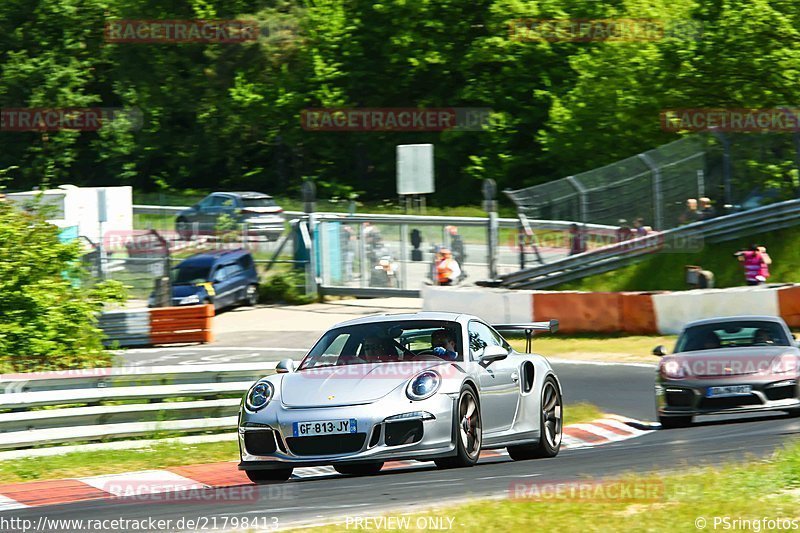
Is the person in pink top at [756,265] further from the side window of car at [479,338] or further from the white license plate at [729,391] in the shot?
the side window of car at [479,338]

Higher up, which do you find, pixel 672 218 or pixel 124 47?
pixel 124 47

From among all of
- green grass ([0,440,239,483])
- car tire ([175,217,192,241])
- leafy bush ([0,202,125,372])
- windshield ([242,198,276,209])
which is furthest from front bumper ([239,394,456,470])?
windshield ([242,198,276,209])

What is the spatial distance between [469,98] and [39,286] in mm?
33321

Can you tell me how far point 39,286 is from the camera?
1474 cm

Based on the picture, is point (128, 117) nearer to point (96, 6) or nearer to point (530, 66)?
point (96, 6)

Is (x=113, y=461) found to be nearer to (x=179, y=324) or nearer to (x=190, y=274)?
(x=179, y=324)

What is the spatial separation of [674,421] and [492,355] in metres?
4.83

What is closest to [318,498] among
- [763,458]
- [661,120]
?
[763,458]

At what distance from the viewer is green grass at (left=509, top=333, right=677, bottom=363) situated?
71.3 feet

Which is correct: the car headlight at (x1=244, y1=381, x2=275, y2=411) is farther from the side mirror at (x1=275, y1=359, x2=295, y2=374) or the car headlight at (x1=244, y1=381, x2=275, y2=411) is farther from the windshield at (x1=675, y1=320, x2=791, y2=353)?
the windshield at (x1=675, y1=320, x2=791, y2=353)

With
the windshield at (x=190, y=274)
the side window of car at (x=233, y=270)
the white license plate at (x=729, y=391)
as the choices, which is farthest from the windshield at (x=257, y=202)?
the white license plate at (x=729, y=391)

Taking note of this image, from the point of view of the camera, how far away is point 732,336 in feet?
47.6

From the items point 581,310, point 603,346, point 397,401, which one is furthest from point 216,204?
point 397,401

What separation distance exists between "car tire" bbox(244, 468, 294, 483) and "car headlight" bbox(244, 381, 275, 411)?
0.50m
